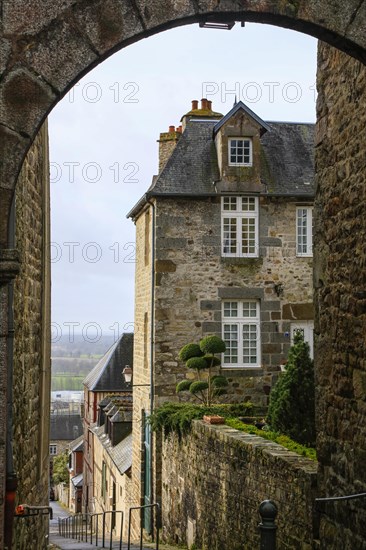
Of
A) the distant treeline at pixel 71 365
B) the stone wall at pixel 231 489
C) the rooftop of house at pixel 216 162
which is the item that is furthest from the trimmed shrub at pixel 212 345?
the distant treeline at pixel 71 365

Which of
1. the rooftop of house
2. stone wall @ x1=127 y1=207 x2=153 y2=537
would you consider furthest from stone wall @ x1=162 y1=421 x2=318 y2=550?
the rooftop of house

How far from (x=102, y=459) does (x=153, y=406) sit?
38.5ft

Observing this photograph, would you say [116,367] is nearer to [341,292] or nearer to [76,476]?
[76,476]

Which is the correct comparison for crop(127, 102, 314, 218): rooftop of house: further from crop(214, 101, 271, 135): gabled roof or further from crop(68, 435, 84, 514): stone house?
crop(68, 435, 84, 514): stone house

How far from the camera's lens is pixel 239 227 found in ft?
60.1

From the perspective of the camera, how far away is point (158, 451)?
17.2 metres

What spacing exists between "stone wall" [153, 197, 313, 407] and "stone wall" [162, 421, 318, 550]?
2421 mm

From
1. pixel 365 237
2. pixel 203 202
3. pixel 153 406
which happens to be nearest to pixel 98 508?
pixel 153 406

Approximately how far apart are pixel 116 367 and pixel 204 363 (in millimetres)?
17477

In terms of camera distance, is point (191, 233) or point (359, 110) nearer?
point (359, 110)

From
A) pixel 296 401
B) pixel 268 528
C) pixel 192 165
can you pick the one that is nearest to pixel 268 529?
pixel 268 528

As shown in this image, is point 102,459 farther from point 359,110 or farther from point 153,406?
point 359,110

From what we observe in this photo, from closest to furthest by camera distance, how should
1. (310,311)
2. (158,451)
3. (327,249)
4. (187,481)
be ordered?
(327,249) → (187,481) → (158,451) → (310,311)

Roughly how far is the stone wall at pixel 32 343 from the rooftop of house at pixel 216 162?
861 cm
